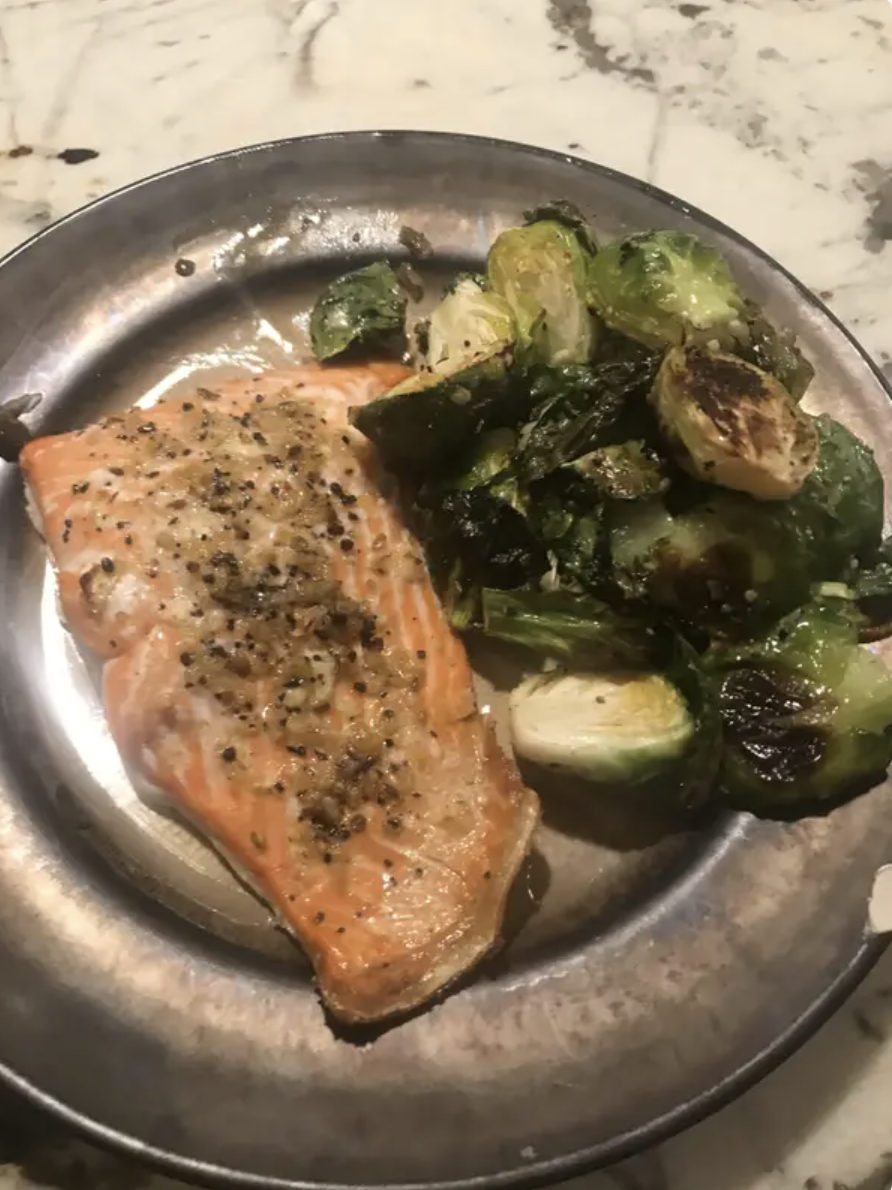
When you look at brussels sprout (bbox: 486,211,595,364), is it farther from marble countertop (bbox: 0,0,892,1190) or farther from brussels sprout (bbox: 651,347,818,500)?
marble countertop (bbox: 0,0,892,1190)

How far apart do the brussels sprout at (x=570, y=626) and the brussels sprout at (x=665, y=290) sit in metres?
0.54

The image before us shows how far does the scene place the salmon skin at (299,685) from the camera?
1881mm

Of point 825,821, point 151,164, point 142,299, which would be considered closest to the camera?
point 825,821

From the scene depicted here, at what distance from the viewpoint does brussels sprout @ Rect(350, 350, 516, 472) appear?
212 centimetres

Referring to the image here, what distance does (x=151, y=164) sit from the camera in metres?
3.02

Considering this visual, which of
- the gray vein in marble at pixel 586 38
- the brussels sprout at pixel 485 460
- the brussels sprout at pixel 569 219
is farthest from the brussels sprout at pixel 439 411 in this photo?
the gray vein in marble at pixel 586 38

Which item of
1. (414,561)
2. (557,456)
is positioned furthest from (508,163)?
(414,561)

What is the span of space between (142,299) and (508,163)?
0.87m

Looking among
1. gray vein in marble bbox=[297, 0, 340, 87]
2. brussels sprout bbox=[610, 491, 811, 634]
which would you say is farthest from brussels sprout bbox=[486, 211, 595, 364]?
gray vein in marble bbox=[297, 0, 340, 87]

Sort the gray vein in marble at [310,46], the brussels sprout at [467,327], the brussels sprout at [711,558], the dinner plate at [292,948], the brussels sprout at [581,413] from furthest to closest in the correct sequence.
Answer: the gray vein in marble at [310,46]
the brussels sprout at [467,327]
the brussels sprout at [581,413]
the brussels sprout at [711,558]
the dinner plate at [292,948]

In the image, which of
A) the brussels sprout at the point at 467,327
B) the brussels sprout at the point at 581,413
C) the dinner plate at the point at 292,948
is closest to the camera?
the dinner plate at the point at 292,948

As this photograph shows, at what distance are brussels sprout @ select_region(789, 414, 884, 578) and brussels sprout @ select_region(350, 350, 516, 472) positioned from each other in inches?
22.3

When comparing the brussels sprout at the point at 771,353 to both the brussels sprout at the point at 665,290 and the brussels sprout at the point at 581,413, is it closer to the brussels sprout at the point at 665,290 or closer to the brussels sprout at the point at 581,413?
the brussels sprout at the point at 665,290

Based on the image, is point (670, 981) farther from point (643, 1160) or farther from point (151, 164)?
point (151, 164)
